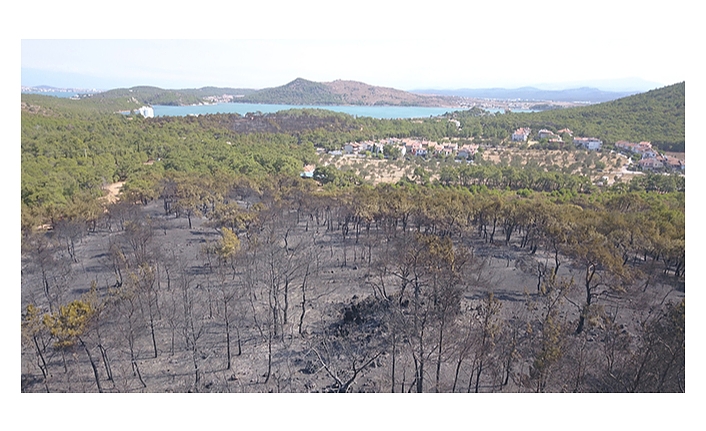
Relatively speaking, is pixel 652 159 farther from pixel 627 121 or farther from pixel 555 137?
pixel 627 121

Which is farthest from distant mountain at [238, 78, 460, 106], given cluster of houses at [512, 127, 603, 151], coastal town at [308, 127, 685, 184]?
coastal town at [308, 127, 685, 184]

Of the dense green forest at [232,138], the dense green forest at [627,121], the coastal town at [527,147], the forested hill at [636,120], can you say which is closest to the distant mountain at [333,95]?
the dense green forest at [232,138]

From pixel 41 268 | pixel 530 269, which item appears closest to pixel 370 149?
pixel 530 269

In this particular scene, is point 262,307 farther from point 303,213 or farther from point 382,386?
point 303,213

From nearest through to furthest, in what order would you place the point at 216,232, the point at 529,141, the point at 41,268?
the point at 41,268
the point at 216,232
the point at 529,141

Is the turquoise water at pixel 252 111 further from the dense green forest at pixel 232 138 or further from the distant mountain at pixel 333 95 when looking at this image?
the dense green forest at pixel 232 138

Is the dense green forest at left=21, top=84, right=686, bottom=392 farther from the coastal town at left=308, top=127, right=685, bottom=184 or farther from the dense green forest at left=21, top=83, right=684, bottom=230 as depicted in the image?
the coastal town at left=308, top=127, right=685, bottom=184
